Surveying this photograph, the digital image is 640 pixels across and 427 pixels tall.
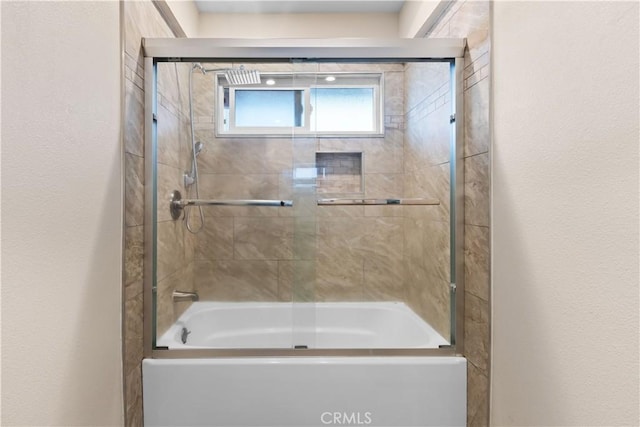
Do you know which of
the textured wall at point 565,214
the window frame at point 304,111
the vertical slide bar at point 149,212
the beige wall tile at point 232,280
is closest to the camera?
the textured wall at point 565,214

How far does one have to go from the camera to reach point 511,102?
3.91 feet

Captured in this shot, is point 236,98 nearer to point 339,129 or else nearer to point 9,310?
point 339,129

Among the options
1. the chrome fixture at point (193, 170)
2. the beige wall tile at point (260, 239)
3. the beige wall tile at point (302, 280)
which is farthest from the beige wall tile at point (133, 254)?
the beige wall tile at point (302, 280)

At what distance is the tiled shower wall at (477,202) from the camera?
1.34 m

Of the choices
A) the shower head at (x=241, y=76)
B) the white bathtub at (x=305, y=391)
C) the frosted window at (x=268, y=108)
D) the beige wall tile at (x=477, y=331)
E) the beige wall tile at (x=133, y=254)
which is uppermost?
the shower head at (x=241, y=76)

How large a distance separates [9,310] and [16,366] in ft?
0.47

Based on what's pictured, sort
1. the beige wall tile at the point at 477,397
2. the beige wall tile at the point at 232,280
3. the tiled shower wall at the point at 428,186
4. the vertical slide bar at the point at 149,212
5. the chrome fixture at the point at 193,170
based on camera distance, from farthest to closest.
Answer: the beige wall tile at the point at 232,280 → the chrome fixture at the point at 193,170 → the tiled shower wall at the point at 428,186 → the vertical slide bar at the point at 149,212 → the beige wall tile at the point at 477,397

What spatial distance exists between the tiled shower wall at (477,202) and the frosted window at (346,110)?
2.28ft

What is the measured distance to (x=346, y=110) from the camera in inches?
83.4

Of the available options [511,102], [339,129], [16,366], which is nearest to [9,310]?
[16,366]

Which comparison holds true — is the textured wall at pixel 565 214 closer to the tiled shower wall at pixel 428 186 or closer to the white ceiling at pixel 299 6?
the tiled shower wall at pixel 428 186

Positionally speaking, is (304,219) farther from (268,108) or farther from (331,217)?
(268,108)

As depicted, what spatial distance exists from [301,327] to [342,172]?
97 cm

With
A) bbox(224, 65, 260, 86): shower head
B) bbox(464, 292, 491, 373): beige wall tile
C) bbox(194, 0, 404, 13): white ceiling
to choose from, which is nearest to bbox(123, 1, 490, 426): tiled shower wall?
bbox(464, 292, 491, 373): beige wall tile
